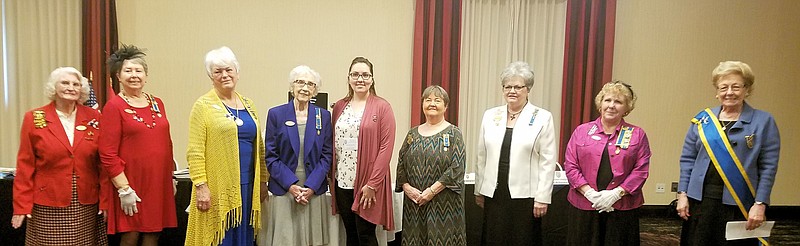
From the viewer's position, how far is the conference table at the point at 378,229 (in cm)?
296

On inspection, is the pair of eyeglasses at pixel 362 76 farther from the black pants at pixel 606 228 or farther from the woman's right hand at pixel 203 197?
the black pants at pixel 606 228

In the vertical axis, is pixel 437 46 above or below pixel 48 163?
above

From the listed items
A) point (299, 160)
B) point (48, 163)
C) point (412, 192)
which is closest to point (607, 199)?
Answer: point (412, 192)

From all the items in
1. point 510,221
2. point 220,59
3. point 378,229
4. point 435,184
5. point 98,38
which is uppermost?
point 98,38

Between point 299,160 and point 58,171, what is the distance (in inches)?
46.7

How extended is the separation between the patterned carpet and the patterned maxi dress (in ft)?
7.78

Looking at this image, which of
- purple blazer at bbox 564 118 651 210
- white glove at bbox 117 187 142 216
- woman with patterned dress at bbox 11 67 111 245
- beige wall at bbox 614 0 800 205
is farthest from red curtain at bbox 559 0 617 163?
woman with patterned dress at bbox 11 67 111 245

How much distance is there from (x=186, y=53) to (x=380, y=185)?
122 inches

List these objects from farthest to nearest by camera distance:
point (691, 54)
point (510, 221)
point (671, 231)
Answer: point (691, 54) → point (671, 231) → point (510, 221)

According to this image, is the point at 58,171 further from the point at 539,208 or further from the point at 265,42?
the point at 265,42

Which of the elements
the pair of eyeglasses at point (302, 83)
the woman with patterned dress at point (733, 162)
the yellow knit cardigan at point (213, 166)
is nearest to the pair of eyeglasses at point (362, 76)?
the pair of eyeglasses at point (302, 83)

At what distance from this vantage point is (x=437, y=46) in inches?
194

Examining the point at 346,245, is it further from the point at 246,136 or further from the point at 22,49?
the point at 22,49

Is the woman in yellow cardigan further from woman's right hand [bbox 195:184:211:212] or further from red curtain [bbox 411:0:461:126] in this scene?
red curtain [bbox 411:0:461:126]
